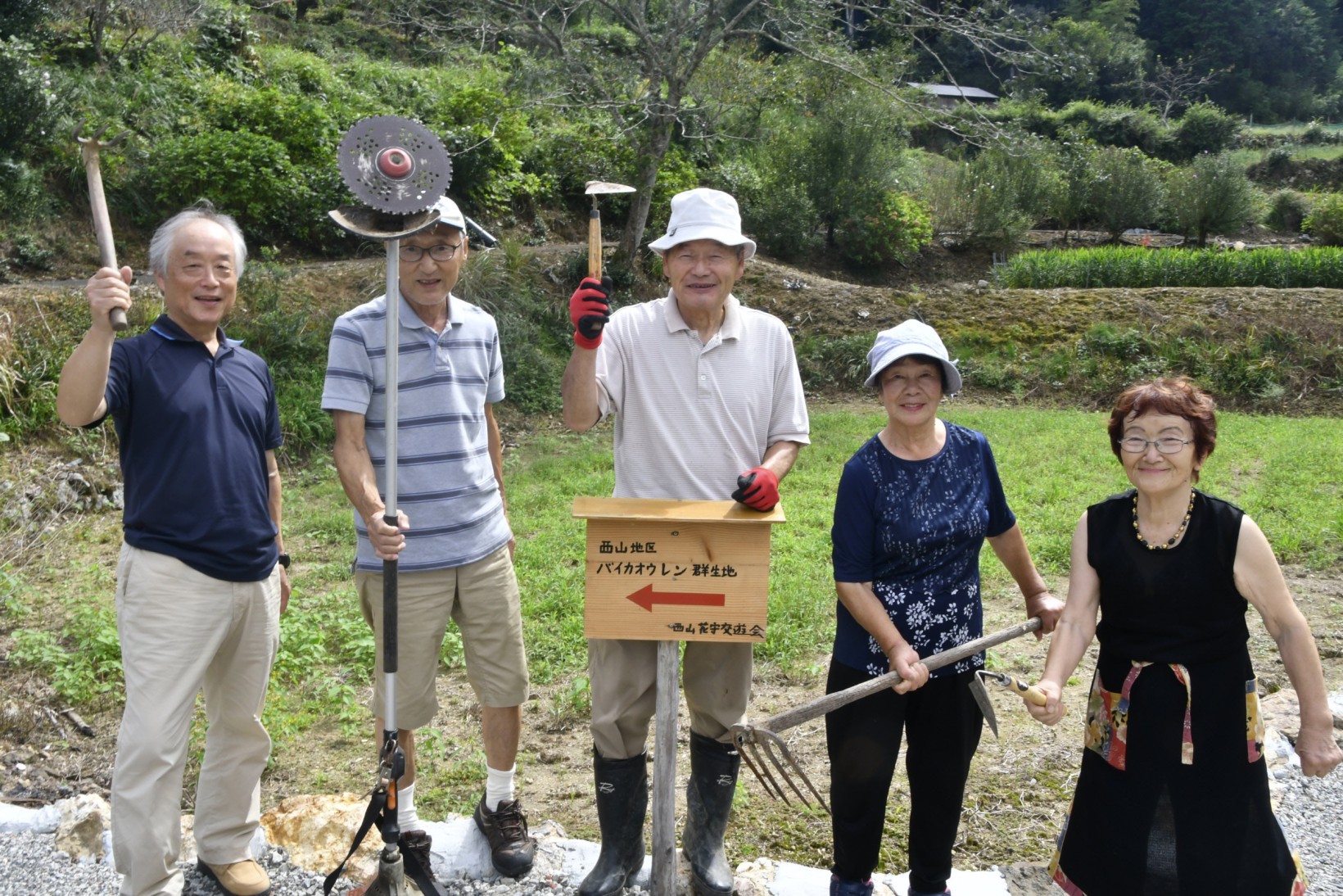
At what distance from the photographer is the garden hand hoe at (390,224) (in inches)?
100

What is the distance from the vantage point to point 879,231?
16938mm

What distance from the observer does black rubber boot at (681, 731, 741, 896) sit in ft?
9.32

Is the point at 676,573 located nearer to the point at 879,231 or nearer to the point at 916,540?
the point at 916,540

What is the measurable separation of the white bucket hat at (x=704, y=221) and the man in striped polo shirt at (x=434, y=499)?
2.10 ft

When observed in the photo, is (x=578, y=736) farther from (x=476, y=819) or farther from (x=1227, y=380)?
(x=1227, y=380)

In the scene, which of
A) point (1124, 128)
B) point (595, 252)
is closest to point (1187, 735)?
point (595, 252)

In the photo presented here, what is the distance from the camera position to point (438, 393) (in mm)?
2865

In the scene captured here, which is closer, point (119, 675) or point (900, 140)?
point (119, 675)

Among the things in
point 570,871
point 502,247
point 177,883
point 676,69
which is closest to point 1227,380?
point 676,69

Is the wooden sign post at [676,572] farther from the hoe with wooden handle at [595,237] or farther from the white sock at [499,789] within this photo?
the white sock at [499,789]

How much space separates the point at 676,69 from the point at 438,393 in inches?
373

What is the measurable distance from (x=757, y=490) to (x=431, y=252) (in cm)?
115

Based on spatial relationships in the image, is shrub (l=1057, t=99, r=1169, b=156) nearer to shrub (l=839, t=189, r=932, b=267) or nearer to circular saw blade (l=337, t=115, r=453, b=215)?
shrub (l=839, t=189, r=932, b=267)

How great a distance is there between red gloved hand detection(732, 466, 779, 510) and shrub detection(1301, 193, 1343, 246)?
64.4 ft
